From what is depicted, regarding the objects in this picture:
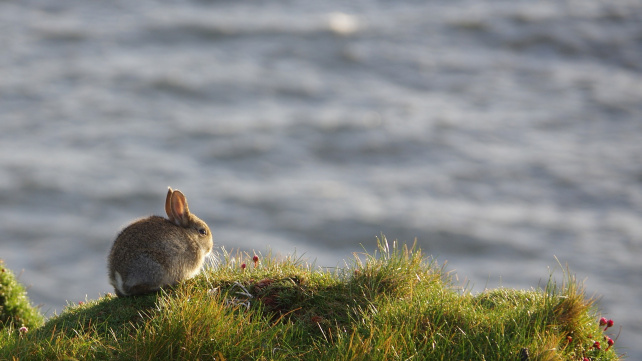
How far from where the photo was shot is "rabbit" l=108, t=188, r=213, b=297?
7.64m

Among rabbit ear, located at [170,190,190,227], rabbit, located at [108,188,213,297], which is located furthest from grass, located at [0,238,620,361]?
rabbit ear, located at [170,190,190,227]

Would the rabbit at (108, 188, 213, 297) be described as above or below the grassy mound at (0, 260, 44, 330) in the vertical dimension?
above

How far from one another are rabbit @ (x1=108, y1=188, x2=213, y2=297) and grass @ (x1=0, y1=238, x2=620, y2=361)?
142 millimetres

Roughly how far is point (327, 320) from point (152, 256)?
1.82m

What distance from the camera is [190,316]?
6734 millimetres

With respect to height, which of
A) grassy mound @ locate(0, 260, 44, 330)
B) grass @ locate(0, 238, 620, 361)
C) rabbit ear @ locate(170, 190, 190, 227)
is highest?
rabbit ear @ locate(170, 190, 190, 227)

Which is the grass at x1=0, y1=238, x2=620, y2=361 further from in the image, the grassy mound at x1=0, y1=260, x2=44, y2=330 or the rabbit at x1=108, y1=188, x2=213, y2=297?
the grassy mound at x1=0, y1=260, x2=44, y2=330

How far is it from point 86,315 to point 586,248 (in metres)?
21.0

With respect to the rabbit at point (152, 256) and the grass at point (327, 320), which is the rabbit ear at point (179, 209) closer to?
the rabbit at point (152, 256)

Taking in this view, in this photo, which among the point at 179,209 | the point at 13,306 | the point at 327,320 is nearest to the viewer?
the point at 327,320

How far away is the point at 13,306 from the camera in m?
9.54

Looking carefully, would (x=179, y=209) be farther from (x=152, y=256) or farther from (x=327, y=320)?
(x=327, y=320)

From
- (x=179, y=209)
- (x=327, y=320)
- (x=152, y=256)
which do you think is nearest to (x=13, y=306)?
(x=179, y=209)

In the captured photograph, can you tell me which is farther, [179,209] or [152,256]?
[179,209]
